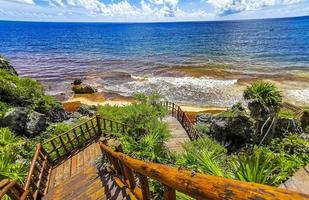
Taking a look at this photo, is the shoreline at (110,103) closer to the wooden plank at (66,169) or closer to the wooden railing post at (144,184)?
the wooden plank at (66,169)

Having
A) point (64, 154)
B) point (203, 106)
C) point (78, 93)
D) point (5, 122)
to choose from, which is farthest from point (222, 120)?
point (78, 93)

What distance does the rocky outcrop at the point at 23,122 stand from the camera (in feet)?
45.7

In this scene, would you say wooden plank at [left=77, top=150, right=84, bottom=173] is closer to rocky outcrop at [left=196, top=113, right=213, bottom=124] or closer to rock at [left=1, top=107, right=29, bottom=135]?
rock at [left=1, top=107, right=29, bottom=135]

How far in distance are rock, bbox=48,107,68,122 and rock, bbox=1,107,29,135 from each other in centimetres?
408

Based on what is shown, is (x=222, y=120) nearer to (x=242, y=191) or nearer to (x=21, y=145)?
(x=21, y=145)

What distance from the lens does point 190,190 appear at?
182 cm

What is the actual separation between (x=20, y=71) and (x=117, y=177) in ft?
148

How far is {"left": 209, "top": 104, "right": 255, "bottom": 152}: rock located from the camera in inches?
651

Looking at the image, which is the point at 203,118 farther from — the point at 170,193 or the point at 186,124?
the point at 170,193

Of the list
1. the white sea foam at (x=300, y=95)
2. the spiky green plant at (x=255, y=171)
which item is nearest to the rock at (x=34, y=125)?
the spiky green plant at (x=255, y=171)

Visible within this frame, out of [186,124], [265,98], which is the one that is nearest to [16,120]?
[186,124]

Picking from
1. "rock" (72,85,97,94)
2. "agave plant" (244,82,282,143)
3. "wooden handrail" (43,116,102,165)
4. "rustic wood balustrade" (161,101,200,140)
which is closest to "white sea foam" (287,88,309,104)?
"agave plant" (244,82,282,143)

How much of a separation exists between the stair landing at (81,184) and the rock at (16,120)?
20.2 feet

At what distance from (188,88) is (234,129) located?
15986 millimetres
